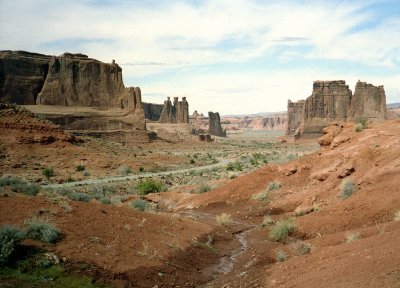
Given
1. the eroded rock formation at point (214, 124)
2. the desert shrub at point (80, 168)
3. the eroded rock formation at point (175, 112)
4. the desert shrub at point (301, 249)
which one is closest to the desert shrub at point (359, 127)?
the desert shrub at point (301, 249)

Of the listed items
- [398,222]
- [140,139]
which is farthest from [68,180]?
[140,139]

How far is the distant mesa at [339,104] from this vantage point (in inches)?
4161

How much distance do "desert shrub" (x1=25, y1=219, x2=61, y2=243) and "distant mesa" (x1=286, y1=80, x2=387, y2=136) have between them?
9973cm

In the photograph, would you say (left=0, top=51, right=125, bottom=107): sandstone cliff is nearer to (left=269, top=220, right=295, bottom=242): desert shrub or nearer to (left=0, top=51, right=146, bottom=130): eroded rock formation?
(left=0, top=51, right=146, bottom=130): eroded rock formation

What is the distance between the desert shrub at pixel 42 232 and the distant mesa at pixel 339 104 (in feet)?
327

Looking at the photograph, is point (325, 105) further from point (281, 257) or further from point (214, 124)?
point (281, 257)

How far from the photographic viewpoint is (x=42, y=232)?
35.6ft

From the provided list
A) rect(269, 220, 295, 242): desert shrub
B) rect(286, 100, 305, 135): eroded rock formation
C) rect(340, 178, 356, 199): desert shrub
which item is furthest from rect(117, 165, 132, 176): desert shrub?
rect(286, 100, 305, 135): eroded rock formation

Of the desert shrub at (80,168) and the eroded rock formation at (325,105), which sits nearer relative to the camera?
the desert shrub at (80,168)

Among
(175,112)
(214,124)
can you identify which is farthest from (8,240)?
(214,124)

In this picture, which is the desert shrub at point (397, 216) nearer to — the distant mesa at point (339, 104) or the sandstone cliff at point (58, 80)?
the sandstone cliff at point (58, 80)

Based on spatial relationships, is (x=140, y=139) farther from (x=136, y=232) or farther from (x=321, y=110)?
(x=136, y=232)

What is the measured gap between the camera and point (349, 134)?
25844 mm

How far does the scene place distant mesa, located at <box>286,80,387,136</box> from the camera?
105688 mm
